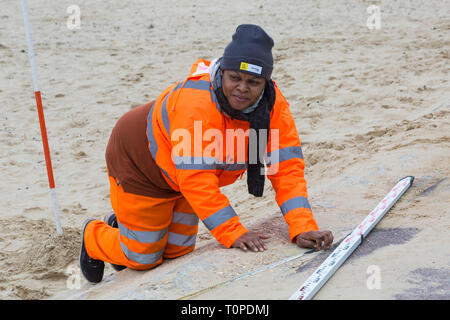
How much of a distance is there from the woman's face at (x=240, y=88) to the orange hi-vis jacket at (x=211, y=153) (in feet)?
0.25

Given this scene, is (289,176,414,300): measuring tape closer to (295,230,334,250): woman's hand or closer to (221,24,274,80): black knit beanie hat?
(295,230,334,250): woman's hand

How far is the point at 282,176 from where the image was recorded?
2.81m

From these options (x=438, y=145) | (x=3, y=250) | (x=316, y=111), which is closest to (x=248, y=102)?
(x=438, y=145)

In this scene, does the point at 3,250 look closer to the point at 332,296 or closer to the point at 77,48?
the point at 332,296

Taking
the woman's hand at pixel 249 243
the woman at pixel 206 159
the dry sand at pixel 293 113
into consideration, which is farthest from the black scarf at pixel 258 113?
the dry sand at pixel 293 113

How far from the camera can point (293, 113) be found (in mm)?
6141

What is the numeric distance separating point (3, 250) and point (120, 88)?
3.70 meters

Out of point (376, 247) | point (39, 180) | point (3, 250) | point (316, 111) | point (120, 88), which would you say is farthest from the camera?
point (120, 88)

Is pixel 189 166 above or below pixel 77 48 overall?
below

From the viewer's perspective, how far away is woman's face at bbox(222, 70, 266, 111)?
2.48 m

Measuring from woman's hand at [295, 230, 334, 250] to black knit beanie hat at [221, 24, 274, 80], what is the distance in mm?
808

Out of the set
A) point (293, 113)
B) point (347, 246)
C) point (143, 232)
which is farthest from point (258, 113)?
point (293, 113)

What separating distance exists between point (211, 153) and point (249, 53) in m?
0.49

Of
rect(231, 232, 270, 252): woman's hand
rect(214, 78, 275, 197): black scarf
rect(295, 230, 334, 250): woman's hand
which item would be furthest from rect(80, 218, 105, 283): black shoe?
rect(295, 230, 334, 250): woman's hand
